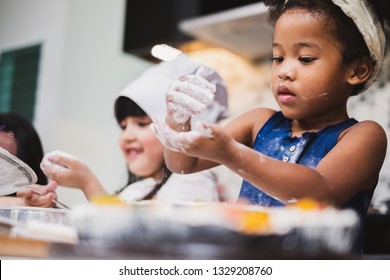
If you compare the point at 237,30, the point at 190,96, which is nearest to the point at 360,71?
the point at 190,96

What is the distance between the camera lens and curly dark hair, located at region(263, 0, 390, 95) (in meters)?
0.67

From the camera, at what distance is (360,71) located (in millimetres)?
712

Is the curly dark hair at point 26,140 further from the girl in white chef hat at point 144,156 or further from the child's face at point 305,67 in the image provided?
the child's face at point 305,67

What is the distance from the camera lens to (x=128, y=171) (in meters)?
0.94

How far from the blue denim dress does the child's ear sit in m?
0.05

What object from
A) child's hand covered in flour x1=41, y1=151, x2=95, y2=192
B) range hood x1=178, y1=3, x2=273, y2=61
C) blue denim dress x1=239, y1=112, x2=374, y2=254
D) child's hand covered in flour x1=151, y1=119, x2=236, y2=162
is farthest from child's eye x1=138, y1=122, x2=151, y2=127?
range hood x1=178, y1=3, x2=273, y2=61

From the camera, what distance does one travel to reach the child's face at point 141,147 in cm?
90

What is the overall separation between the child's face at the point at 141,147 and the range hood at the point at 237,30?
62cm

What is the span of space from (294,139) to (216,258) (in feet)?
0.81

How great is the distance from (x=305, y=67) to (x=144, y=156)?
36 cm

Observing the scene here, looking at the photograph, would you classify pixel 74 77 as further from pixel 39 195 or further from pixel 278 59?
pixel 278 59

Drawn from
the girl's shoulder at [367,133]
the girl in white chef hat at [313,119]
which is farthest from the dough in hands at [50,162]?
the girl's shoulder at [367,133]
